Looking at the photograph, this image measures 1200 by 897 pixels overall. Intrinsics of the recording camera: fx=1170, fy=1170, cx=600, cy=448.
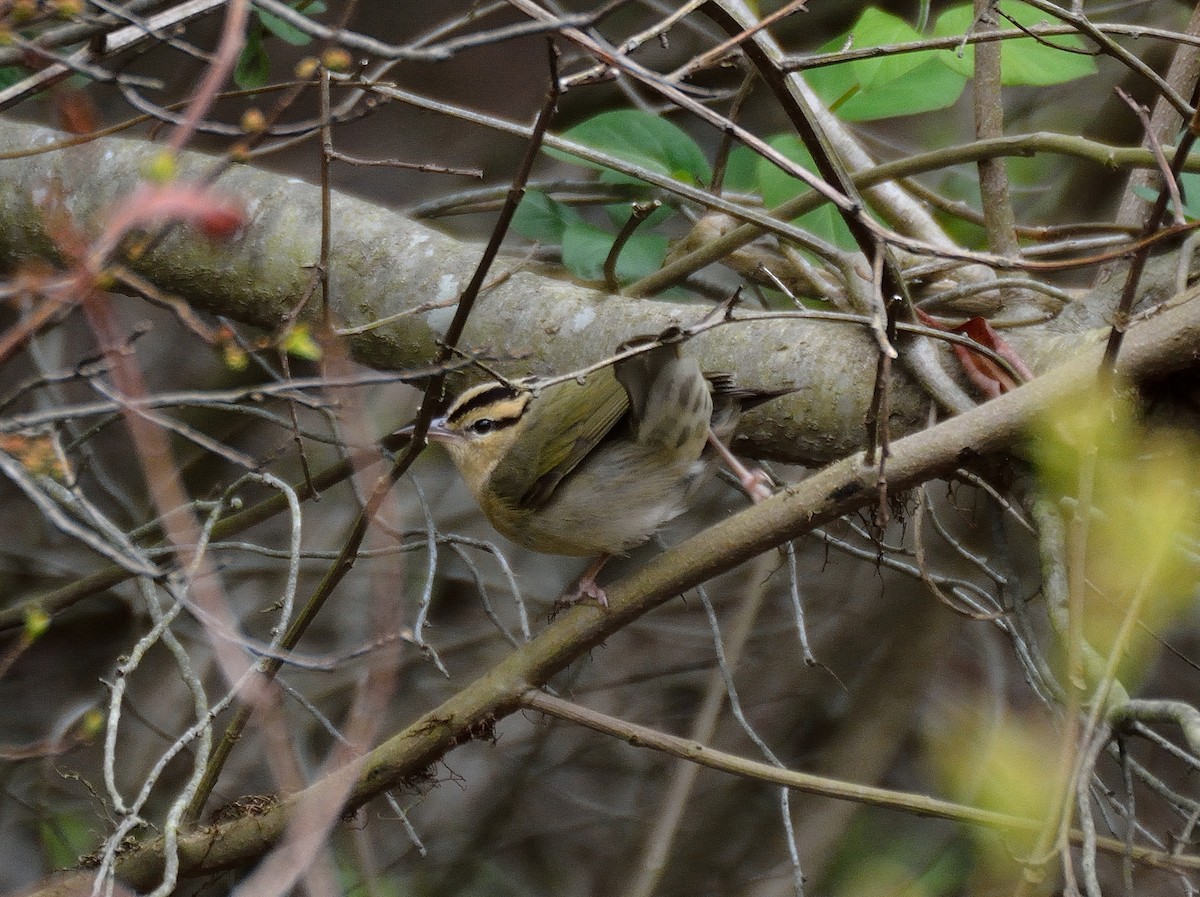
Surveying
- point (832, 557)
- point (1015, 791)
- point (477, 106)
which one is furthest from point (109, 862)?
point (477, 106)

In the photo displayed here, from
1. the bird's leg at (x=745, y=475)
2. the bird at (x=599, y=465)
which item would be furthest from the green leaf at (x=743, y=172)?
the bird's leg at (x=745, y=475)

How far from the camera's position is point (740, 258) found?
3930 mm

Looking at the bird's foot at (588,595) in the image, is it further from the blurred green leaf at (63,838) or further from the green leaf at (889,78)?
the blurred green leaf at (63,838)

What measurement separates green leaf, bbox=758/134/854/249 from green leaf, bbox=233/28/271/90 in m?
1.77

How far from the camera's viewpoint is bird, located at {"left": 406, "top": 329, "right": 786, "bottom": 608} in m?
3.22

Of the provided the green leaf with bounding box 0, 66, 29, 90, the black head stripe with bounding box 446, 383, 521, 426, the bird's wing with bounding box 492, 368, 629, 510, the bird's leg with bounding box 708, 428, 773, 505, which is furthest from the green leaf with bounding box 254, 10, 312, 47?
the bird's leg with bounding box 708, 428, 773, 505

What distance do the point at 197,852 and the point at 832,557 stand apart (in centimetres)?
357

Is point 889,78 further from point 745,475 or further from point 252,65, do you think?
point 252,65

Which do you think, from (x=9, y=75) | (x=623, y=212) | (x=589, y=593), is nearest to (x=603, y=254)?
(x=623, y=212)

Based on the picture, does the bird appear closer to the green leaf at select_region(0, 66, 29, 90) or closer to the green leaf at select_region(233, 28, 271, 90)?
the green leaf at select_region(233, 28, 271, 90)

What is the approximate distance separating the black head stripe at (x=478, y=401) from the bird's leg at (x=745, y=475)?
741mm

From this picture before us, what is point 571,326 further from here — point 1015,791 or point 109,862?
point 1015,791

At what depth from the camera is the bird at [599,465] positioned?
3223 millimetres

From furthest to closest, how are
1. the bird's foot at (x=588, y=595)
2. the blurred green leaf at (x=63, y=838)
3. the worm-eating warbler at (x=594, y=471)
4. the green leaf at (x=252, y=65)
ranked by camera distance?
the blurred green leaf at (x=63, y=838) < the green leaf at (x=252, y=65) < the worm-eating warbler at (x=594, y=471) < the bird's foot at (x=588, y=595)
